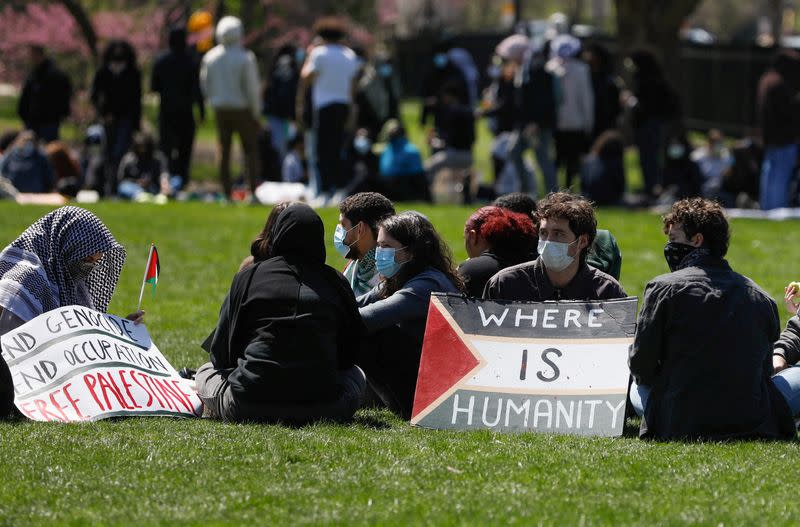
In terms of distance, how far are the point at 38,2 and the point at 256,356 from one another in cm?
2828

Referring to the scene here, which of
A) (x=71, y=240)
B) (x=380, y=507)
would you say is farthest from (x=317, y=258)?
(x=380, y=507)

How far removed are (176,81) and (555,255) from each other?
12.5 m

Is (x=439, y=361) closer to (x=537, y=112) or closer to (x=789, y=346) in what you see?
(x=789, y=346)

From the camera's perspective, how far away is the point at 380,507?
6.51 m

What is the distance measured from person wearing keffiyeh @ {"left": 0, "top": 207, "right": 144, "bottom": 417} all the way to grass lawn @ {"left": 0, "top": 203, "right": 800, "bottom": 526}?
96 cm

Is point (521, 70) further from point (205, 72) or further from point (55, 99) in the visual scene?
point (55, 99)

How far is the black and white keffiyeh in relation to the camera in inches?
346

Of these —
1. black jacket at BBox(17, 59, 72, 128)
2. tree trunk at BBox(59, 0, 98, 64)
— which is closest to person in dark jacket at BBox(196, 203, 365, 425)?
black jacket at BBox(17, 59, 72, 128)

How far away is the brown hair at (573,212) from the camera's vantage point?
845cm

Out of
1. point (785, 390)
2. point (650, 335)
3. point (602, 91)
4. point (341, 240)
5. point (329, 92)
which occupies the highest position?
point (341, 240)

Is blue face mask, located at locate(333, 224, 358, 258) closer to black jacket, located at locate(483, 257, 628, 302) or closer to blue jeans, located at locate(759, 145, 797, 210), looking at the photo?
black jacket, located at locate(483, 257, 628, 302)

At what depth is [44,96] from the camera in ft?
68.9

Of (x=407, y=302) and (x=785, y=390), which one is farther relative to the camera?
(x=407, y=302)

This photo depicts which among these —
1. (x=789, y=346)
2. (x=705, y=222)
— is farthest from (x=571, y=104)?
(x=705, y=222)
